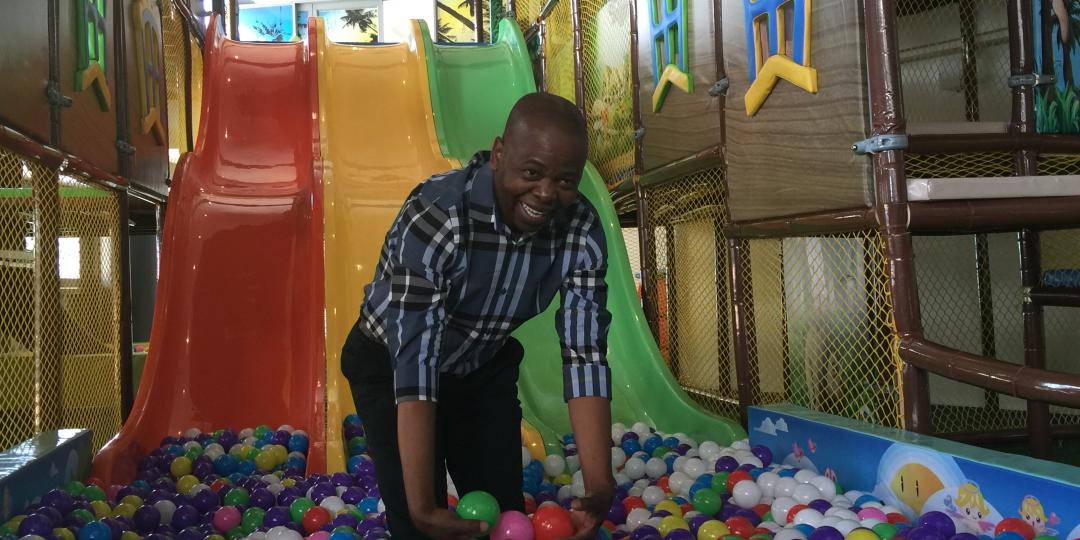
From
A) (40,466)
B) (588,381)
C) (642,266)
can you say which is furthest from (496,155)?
(642,266)

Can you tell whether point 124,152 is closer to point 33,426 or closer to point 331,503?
point 33,426

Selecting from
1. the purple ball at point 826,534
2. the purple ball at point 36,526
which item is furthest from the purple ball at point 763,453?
the purple ball at point 36,526

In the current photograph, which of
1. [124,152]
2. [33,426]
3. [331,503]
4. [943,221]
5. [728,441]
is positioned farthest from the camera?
[124,152]

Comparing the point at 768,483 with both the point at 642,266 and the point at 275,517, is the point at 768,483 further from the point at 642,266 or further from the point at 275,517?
the point at 642,266

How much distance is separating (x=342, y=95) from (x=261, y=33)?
8943mm

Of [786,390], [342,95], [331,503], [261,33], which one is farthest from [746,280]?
[261,33]

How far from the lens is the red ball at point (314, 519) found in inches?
103

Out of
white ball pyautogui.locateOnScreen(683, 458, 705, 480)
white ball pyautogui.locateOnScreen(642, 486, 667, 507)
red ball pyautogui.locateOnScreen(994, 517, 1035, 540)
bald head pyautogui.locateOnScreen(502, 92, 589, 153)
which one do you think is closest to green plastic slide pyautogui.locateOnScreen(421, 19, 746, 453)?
white ball pyautogui.locateOnScreen(683, 458, 705, 480)

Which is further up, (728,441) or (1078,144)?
(1078,144)

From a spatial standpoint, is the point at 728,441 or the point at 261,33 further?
the point at 261,33

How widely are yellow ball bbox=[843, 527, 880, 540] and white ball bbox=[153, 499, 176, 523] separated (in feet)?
6.59

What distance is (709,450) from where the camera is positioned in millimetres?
3287

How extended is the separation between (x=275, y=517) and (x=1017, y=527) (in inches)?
80.0

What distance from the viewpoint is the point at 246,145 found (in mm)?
4914
